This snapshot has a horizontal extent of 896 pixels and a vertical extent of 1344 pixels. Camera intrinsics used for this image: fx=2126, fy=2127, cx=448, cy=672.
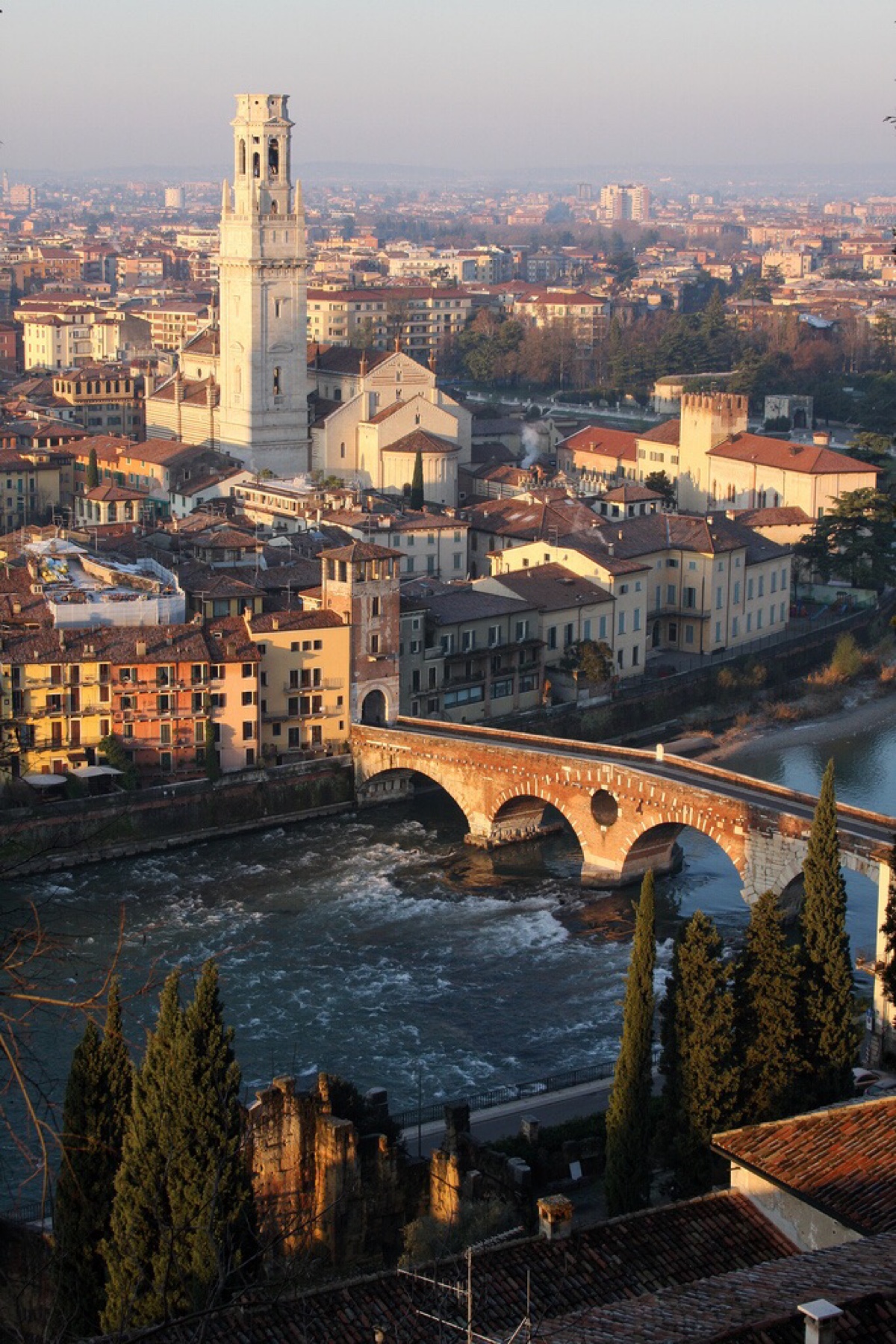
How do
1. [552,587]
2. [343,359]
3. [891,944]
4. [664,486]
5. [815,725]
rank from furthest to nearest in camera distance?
1. [343,359]
2. [664,486]
3. [815,725]
4. [552,587]
5. [891,944]

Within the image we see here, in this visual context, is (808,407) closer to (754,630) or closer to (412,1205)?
(754,630)

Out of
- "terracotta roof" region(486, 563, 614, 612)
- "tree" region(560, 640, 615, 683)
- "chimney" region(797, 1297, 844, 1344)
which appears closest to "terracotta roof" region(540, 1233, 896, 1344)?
"chimney" region(797, 1297, 844, 1344)

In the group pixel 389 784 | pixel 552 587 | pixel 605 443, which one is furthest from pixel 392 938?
pixel 605 443

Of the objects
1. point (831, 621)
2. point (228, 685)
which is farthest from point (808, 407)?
point (228, 685)

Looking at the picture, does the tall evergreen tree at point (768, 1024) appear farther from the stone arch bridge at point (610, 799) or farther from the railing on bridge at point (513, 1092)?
the stone arch bridge at point (610, 799)

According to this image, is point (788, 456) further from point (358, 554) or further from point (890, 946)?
point (890, 946)
